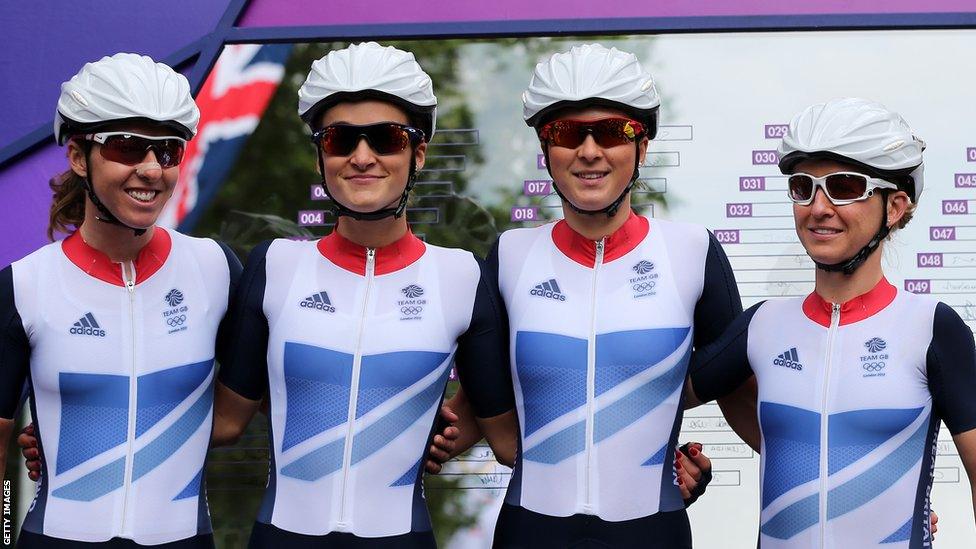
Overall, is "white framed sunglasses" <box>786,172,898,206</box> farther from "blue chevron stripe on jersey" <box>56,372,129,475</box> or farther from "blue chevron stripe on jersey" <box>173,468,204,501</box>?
"blue chevron stripe on jersey" <box>56,372,129,475</box>

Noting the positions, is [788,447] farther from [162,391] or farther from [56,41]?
[56,41]

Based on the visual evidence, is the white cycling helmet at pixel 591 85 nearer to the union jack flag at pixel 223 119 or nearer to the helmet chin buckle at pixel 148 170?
the helmet chin buckle at pixel 148 170

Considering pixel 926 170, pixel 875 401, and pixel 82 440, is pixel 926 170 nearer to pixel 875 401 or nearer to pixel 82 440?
pixel 875 401

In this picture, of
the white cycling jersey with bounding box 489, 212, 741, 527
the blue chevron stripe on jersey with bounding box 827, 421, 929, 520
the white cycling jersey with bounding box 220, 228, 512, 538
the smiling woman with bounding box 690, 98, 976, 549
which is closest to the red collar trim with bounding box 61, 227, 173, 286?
the white cycling jersey with bounding box 220, 228, 512, 538

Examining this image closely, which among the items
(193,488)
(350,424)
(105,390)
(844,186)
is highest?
(844,186)

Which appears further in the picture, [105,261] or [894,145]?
[105,261]

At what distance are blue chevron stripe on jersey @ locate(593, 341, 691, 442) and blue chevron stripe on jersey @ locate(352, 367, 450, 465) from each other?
52 cm

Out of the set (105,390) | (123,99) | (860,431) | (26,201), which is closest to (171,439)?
(105,390)

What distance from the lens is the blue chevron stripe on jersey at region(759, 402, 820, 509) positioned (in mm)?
3457

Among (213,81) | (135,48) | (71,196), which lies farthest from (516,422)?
(135,48)

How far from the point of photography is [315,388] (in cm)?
359

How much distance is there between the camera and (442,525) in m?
5.13

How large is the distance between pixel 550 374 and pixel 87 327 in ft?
4.65

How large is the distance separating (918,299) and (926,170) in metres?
1.77
